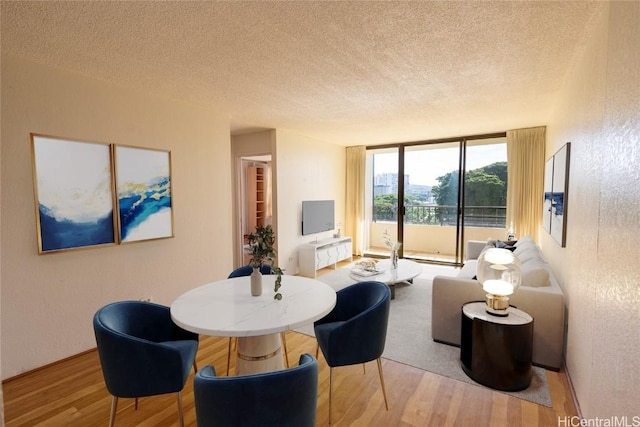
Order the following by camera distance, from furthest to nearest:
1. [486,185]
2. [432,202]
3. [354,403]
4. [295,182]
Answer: [432,202]
[486,185]
[295,182]
[354,403]

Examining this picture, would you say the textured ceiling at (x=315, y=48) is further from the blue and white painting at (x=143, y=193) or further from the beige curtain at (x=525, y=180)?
the beige curtain at (x=525, y=180)

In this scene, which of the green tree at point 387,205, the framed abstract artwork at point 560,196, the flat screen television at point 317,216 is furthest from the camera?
the green tree at point 387,205

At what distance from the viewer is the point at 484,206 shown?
19.0 feet

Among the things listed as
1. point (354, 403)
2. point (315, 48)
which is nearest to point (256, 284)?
point (354, 403)

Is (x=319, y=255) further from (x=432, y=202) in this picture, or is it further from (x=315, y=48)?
(x=315, y=48)

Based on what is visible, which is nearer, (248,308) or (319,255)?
(248,308)

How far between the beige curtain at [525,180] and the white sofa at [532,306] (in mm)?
2471

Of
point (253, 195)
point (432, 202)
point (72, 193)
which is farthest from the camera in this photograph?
point (432, 202)

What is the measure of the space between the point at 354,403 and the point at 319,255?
340cm

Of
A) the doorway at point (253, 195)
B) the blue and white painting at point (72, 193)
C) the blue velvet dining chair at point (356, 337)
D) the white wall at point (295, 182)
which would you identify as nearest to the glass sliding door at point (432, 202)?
the white wall at point (295, 182)

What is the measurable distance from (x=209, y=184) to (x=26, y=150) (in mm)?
1694

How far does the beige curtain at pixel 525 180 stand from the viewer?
4.96 m

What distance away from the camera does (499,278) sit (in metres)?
2.38

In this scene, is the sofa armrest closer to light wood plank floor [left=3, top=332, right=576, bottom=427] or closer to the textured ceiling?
the textured ceiling
